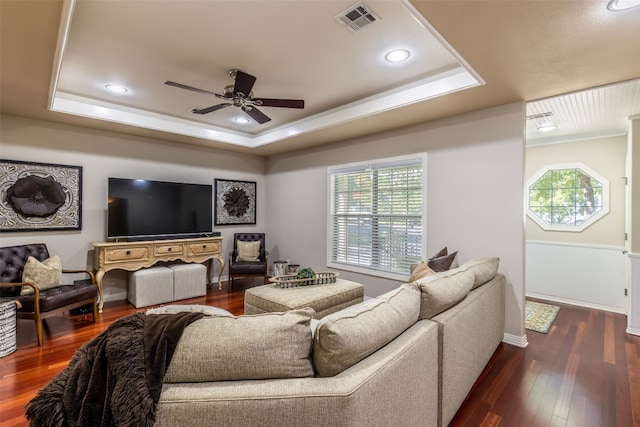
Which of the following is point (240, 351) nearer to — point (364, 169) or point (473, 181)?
point (473, 181)

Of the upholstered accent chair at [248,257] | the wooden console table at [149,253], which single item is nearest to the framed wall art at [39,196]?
the wooden console table at [149,253]

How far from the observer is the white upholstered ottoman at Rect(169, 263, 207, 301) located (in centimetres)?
441

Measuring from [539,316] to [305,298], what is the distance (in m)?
3.09

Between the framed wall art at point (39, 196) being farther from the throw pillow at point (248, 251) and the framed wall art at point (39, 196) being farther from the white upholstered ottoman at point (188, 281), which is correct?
the throw pillow at point (248, 251)

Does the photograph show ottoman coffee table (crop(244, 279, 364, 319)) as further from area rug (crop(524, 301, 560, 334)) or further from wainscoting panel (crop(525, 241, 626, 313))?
wainscoting panel (crop(525, 241, 626, 313))

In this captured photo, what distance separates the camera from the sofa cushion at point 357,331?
118cm

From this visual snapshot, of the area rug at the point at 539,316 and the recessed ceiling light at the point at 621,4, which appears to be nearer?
the recessed ceiling light at the point at 621,4

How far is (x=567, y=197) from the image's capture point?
464 centimetres

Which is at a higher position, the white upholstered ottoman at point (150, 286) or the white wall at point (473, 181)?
the white wall at point (473, 181)

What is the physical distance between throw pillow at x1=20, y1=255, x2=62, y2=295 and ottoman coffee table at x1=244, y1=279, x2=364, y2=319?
→ 2.22 m

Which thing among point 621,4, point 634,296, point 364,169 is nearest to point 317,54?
point 621,4

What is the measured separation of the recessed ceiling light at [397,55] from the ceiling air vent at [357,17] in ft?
1.56

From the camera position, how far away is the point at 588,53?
2.08m

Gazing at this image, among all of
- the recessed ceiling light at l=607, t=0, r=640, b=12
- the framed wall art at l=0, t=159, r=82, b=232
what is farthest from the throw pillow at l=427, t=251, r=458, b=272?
the framed wall art at l=0, t=159, r=82, b=232
